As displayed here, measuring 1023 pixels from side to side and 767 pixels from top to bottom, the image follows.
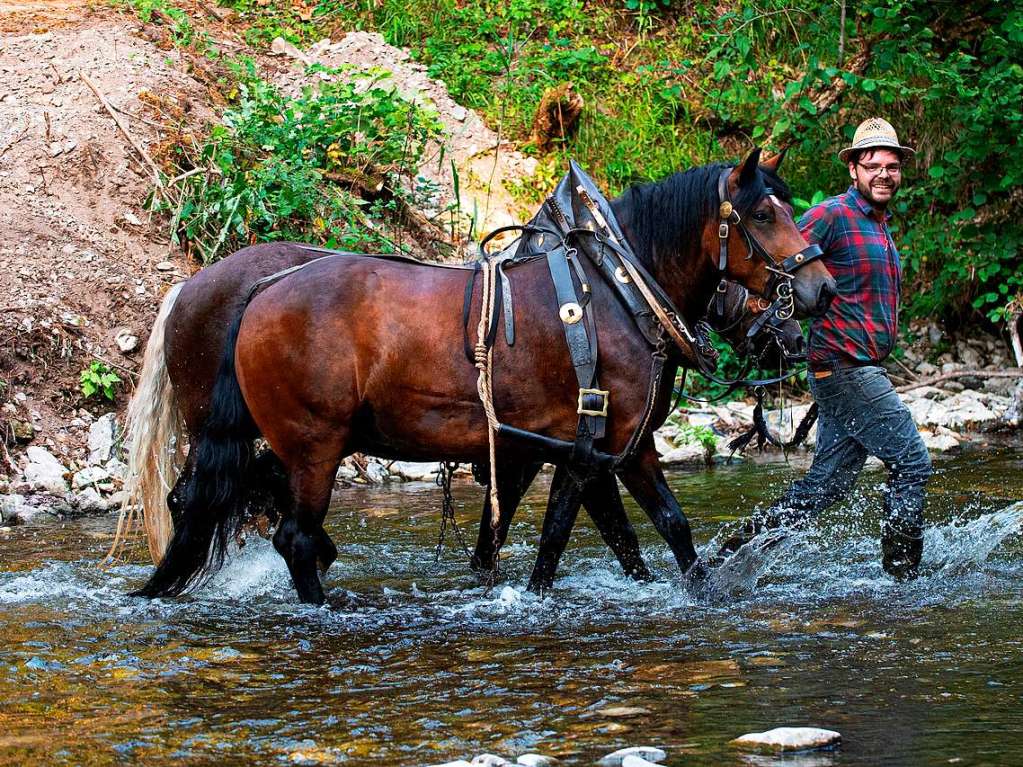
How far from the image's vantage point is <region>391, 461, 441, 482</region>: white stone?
351 inches

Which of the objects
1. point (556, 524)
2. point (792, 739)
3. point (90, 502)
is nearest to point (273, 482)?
point (556, 524)

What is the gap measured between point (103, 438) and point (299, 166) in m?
2.96

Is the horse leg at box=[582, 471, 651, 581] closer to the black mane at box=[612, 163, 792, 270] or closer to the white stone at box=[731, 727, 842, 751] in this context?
the black mane at box=[612, 163, 792, 270]

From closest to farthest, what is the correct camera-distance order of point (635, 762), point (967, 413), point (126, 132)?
point (635, 762) < point (967, 413) < point (126, 132)

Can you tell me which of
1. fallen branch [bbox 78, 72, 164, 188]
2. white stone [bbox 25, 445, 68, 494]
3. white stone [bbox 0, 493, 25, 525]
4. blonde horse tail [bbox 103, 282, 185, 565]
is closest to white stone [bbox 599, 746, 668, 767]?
blonde horse tail [bbox 103, 282, 185, 565]

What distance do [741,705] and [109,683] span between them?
209cm

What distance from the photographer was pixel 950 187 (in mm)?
10445

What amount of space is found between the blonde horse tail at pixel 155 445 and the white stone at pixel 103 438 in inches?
81.7

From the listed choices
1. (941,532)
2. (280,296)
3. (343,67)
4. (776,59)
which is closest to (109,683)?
(280,296)

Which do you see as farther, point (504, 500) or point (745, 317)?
point (504, 500)

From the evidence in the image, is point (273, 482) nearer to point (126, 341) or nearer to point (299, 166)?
point (126, 341)

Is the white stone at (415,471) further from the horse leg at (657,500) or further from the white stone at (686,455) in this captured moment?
the horse leg at (657,500)

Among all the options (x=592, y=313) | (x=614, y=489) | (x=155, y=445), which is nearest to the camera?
(x=592, y=313)

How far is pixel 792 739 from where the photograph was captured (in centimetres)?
327
